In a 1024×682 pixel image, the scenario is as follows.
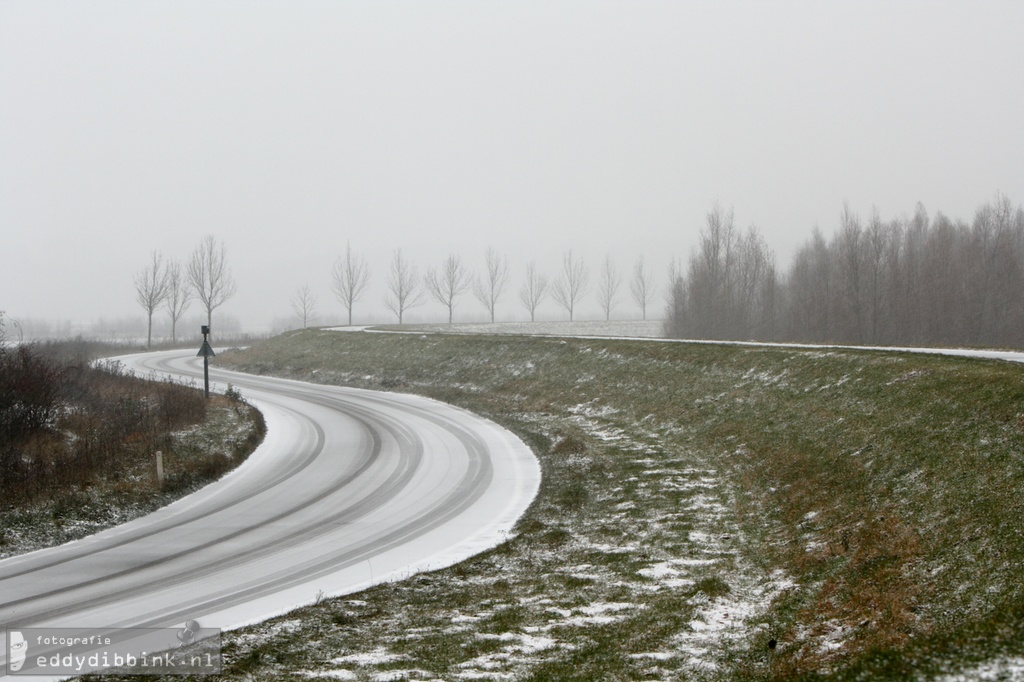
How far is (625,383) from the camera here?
2969 cm

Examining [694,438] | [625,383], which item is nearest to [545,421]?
[625,383]

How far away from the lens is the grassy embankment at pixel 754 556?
8094mm

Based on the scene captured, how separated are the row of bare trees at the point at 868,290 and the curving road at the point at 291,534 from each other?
3912 cm

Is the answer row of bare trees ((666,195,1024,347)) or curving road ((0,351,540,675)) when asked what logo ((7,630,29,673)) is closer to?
curving road ((0,351,540,675))

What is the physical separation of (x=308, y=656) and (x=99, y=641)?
9.57 ft

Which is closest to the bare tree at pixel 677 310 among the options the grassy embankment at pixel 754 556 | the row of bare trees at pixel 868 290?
the row of bare trees at pixel 868 290

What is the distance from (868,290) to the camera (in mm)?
60344

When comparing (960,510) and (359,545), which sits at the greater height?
(960,510)

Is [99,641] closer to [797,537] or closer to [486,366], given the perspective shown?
[797,537]

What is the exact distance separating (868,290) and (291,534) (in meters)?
57.4

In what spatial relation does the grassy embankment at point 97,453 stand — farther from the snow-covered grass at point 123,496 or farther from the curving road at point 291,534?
the curving road at point 291,534

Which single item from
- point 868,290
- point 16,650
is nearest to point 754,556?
point 16,650

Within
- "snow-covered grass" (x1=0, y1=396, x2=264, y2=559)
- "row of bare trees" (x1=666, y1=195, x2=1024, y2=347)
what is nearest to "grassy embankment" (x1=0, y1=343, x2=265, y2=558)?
"snow-covered grass" (x1=0, y1=396, x2=264, y2=559)

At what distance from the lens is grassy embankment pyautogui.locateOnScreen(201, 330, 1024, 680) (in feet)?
26.6
